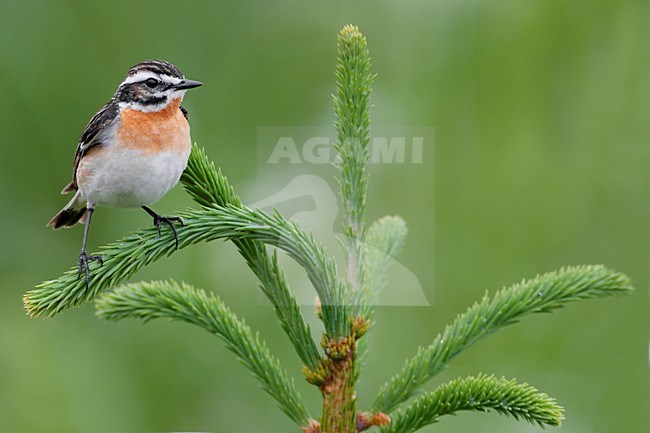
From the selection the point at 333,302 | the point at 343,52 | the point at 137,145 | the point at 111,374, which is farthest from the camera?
the point at 111,374

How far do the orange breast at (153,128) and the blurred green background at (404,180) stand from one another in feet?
4.18

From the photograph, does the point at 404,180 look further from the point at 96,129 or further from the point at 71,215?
the point at 96,129

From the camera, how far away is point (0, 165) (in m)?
4.50

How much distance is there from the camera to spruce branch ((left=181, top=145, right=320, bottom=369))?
2.10m

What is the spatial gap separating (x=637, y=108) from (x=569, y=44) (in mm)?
548

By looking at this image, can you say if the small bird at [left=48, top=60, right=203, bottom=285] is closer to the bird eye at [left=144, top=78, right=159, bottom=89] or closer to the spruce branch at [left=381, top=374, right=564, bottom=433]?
the bird eye at [left=144, top=78, right=159, bottom=89]

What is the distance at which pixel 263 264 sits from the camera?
2.24m

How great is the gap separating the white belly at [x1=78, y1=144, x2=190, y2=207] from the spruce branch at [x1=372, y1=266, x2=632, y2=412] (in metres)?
1.03

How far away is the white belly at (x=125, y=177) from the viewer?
2.71 meters

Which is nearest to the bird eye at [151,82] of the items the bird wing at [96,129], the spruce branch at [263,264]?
the bird wing at [96,129]

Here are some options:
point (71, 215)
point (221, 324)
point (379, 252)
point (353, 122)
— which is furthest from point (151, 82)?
point (221, 324)

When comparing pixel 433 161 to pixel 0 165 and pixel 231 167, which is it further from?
pixel 0 165

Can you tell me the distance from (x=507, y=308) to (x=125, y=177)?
1385mm

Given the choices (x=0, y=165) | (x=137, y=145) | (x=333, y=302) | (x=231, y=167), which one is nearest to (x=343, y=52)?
(x=333, y=302)
